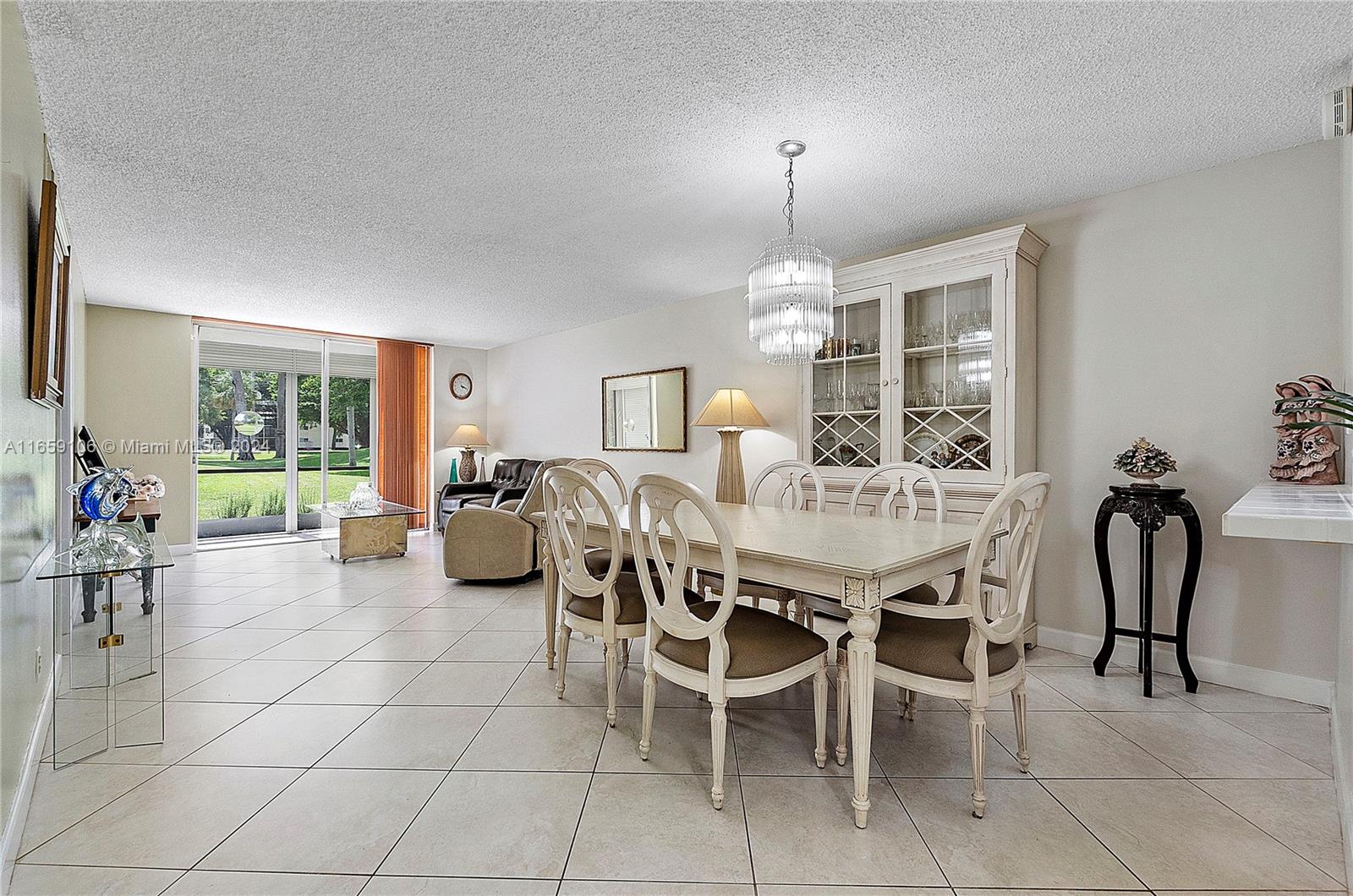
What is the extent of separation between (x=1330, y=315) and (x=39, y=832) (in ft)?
15.6

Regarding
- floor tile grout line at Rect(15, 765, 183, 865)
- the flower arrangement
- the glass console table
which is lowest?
floor tile grout line at Rect(15, 765, 183, 865)

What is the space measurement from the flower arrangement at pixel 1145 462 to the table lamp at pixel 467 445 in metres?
6.54

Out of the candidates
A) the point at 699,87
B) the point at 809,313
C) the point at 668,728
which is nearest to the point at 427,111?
the point at 699,87

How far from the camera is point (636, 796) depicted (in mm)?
1922

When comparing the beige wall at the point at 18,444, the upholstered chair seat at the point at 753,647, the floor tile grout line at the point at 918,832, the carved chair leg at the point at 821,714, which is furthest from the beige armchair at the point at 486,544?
the floor tile grout line at the point at 918,832

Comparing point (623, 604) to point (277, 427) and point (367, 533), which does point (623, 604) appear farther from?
point (277, 427)

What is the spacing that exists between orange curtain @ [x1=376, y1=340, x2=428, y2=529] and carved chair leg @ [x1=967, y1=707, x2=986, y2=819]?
21.1 ft

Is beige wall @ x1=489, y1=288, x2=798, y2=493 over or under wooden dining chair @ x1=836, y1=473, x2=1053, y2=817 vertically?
over

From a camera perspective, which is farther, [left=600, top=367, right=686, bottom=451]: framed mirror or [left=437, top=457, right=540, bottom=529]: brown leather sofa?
[left=437, top=457, right=540, bottom=529]: brown leather sofa

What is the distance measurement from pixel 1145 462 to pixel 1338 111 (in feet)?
4.45

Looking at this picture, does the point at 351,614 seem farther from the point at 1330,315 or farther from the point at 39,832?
the point at 1330,315

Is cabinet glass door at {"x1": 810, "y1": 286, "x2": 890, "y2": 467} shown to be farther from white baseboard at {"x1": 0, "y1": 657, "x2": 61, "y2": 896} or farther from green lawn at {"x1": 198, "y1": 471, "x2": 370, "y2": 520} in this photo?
green lawn at {"x1": 198, "y1": 471, "x2": 370, "y2": 520}

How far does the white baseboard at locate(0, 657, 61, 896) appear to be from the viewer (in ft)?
4.98

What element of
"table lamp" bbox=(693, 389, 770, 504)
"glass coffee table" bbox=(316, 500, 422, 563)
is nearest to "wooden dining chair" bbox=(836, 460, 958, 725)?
"table lamp" bbox=(693, 389, 770, 504)
